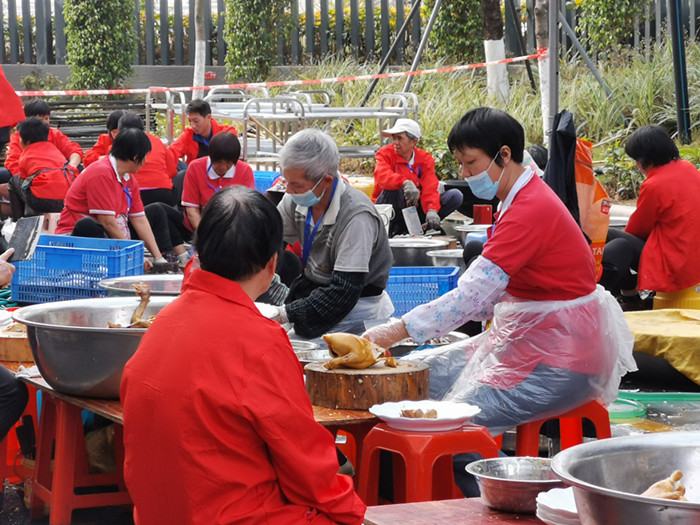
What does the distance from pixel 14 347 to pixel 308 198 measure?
142 centimetres

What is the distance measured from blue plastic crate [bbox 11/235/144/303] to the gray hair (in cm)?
207

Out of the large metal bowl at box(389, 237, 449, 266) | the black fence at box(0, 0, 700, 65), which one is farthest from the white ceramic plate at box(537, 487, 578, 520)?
the black fence at box(0, 0, 700, 65)

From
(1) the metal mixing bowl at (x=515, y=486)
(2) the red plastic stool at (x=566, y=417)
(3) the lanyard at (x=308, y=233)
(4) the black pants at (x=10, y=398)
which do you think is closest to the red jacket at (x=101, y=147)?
(3) the lanyard at (x=308, y=233)

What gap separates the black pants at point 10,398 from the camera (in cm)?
402

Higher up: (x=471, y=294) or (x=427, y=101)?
(x=427, y=101)

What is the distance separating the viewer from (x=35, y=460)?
14.5 feet

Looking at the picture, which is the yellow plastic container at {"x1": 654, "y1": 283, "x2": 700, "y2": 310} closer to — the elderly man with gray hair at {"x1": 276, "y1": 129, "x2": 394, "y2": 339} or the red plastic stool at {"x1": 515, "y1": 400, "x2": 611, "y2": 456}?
the elderly man with gray hair at {"x1": 276, "y1": 129, "x2": 394, "y2": 339}

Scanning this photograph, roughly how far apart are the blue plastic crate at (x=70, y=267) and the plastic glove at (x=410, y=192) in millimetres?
3180

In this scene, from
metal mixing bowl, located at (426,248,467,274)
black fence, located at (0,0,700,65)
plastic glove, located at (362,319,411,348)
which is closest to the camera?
plastic glove, located at (362,319,411,348)

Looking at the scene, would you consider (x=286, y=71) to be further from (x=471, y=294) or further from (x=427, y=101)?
(x=471, y=294)

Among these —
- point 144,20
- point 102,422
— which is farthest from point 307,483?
point 144,20

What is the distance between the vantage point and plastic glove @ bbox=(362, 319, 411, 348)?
3885 millimetres

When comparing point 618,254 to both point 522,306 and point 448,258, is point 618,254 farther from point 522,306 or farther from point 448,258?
point 522,306

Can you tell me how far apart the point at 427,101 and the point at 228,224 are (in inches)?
527
